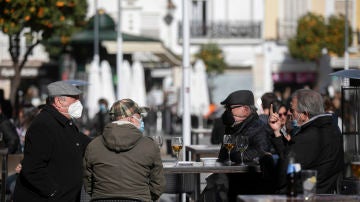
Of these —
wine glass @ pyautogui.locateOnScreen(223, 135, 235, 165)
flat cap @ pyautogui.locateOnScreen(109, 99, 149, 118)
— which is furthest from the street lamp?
flat cap @ pyautogui.locateOnScreen(109, 99, 149, 118)

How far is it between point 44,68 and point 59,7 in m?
23.9

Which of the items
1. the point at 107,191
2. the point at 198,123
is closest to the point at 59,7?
the point at 198,123

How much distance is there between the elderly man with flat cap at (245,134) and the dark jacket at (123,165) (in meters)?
1.61

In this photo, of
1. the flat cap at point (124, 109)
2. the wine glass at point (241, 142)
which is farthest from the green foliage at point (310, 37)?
the flat cap at point (124, 109)

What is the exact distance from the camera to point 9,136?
16.3 m

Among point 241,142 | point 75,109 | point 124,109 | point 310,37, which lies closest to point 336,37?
point 310,37

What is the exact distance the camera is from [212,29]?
55531mm

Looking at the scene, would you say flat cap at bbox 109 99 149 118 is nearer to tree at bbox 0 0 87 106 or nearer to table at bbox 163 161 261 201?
table at bbox 163 161 261 201

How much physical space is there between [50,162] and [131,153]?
1.21 metres

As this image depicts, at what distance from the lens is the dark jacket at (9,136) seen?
641 inches

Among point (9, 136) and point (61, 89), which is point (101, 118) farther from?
point (61, 89)

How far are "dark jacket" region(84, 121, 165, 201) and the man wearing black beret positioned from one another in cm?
168

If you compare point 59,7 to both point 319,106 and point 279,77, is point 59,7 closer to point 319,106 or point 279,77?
point 319,106

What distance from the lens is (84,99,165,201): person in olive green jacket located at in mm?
8672
